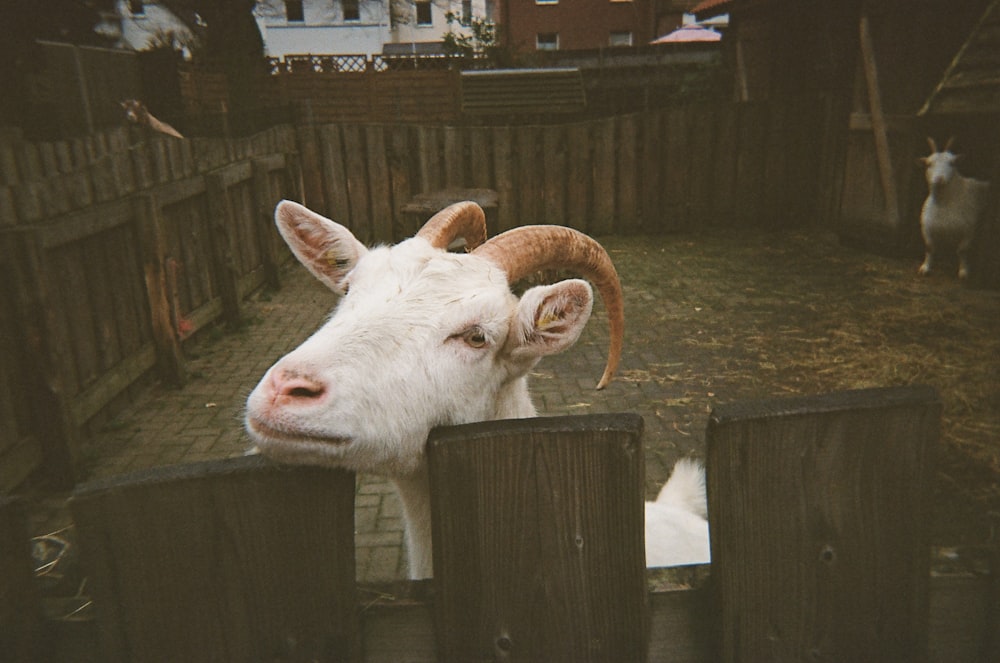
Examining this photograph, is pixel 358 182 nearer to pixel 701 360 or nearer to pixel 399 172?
pixel 399 172

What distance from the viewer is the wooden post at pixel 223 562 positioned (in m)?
1.25

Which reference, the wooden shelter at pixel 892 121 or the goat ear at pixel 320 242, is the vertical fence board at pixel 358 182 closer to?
the wooden shelter at pixel 892 121

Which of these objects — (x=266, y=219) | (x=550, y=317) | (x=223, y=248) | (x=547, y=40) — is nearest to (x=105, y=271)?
(x=223, y=248)

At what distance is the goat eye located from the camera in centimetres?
204

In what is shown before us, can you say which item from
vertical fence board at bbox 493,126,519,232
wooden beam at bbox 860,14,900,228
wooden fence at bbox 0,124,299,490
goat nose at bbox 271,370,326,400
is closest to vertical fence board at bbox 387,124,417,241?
vertical fence board at bbox 493,126,519,232

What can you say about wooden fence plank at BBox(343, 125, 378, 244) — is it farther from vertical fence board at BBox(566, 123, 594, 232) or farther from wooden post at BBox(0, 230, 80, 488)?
wooden post at BBox(0, 230, 80, 488)

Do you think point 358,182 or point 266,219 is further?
point 358,182

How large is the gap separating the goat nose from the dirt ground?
10.5ft

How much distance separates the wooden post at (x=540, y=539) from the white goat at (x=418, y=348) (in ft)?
1.07

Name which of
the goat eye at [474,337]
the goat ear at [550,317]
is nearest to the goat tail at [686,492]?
the goat ear at [550,317]

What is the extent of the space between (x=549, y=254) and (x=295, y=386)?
116 cm


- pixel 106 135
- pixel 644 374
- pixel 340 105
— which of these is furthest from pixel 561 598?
pixel 340 105

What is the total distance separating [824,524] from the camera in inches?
51.3

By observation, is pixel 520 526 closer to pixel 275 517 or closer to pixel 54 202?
pixel 275 517
